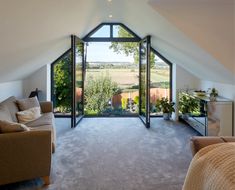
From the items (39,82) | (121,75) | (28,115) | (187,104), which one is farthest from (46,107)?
(187,104)

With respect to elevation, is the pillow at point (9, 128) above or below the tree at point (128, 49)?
below

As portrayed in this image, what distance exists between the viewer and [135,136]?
479 cm

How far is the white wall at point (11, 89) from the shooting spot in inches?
197

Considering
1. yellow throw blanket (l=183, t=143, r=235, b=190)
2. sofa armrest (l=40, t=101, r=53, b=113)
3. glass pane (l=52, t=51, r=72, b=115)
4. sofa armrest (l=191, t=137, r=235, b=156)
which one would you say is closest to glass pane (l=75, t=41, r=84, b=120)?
glass pane (l=52, t=51, r=72, b=115)

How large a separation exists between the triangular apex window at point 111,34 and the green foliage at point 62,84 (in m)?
0.91

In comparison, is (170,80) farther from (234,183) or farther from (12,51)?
(234,183)

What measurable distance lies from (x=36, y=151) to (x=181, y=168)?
72.7 inches

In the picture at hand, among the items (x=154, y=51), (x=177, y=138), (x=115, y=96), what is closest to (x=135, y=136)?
(x=177, y=138)

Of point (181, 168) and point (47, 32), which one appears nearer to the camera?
point (181, 168)

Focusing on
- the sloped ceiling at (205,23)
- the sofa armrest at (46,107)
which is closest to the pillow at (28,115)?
the sofa armrest at (46,107)

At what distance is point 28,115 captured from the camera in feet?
13.9

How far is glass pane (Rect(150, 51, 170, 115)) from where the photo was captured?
6.86 metres

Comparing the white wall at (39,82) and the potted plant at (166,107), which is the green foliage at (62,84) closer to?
the white wall at (39,82)

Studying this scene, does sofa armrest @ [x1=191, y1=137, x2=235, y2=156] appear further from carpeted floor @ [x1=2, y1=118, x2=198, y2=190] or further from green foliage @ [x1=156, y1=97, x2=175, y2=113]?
green foliage @ [x1=156, y1=97, x2=175, y2=113]
